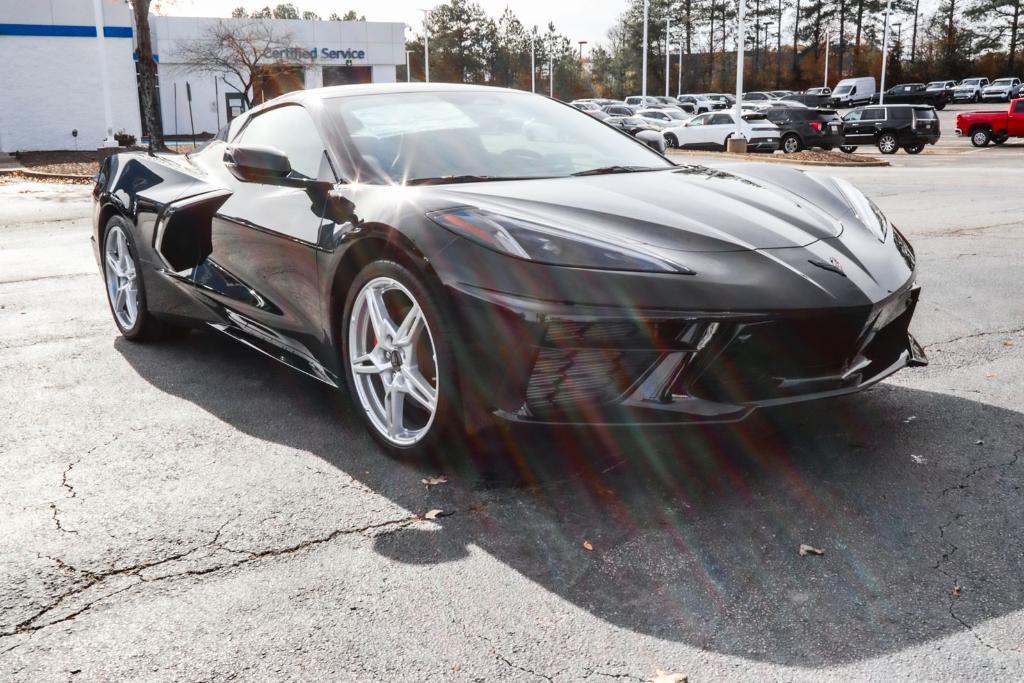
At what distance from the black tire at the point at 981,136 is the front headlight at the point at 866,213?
27653 millimetres

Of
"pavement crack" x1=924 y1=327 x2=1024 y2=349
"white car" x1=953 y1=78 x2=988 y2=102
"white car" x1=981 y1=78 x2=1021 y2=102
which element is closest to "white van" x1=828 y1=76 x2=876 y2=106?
"white car" x1=981 y1=78 x2=1021 y2=102

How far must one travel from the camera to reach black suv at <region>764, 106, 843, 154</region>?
26.7 meters

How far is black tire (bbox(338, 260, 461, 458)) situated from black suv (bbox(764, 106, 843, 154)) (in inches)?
1003

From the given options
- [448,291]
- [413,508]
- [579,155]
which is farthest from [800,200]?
[413,508]

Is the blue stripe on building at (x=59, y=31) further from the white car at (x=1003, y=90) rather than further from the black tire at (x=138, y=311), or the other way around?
the white car at (x=1003, y=90)

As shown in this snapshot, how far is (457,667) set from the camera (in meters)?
2.15

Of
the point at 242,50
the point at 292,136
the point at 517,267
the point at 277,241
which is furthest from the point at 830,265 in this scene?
the point at 242,50

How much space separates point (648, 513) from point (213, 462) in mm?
1598

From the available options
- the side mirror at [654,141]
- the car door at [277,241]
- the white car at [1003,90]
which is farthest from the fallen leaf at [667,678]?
the white car at [1003,90]

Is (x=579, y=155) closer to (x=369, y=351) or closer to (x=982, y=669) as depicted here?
(x=369, y=351)

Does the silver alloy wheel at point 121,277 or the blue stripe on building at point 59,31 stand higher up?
the blue stripe on building at point 59,31

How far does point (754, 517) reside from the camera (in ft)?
9.36

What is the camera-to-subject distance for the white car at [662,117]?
32.7 meters

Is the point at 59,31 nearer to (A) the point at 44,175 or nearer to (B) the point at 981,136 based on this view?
(A) the point at 44,175
